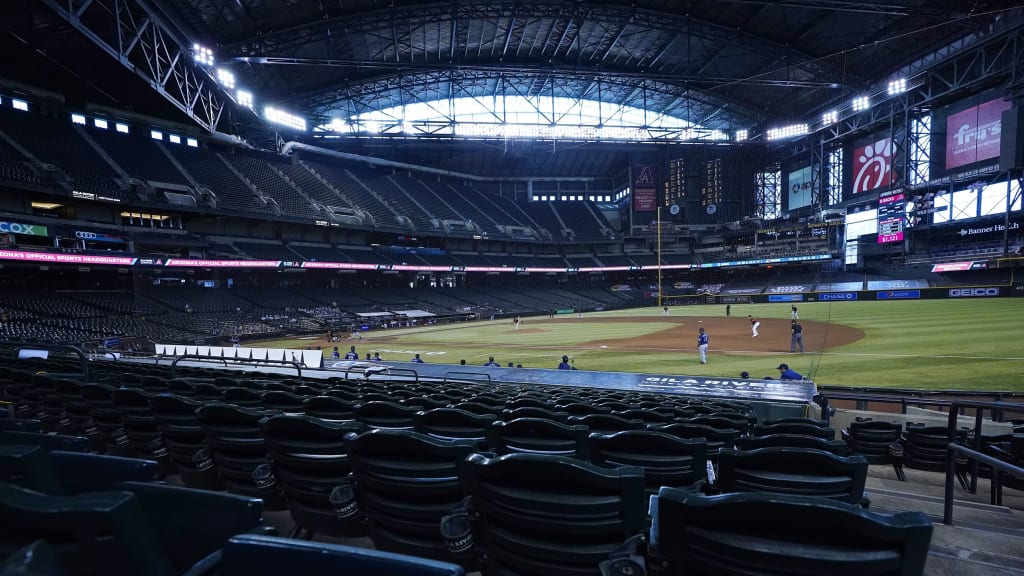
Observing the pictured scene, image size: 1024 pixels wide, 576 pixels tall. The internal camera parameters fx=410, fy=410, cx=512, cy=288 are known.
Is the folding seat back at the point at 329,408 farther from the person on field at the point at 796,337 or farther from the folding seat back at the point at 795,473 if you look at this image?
the person on field at the point at 796,337

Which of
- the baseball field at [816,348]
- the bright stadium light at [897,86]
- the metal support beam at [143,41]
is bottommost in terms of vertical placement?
the baseball field at [816,348]

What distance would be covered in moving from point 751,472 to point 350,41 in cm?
4741

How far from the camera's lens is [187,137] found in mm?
44938

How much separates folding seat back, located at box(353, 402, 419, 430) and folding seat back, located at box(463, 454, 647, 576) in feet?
7.35

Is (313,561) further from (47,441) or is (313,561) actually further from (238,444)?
(47,441)

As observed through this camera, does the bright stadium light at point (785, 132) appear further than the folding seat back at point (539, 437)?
Yes

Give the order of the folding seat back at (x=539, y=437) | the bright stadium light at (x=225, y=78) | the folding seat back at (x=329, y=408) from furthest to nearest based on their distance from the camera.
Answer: the bright stadium light at (x=225, y=78)
the folding seat back at (x=329, y=408)
the folding seat back at (x=539, y=437)

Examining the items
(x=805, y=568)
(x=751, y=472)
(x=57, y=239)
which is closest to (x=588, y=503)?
(x=805, y=568)

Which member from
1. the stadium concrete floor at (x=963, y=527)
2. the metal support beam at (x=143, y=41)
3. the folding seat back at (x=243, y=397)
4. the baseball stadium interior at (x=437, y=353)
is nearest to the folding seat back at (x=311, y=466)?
the baseball stadium interior at (x=437, y=353)

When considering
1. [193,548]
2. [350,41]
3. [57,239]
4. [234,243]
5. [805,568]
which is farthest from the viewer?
[234,243]

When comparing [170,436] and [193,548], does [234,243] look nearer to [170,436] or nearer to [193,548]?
[170,436]

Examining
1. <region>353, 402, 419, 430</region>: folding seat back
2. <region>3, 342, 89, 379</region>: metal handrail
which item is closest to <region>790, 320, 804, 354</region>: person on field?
<region>353, 402, 419, 430</region>: folding seat back

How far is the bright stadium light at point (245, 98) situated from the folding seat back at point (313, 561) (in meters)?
45.6

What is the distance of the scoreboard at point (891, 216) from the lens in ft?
146
